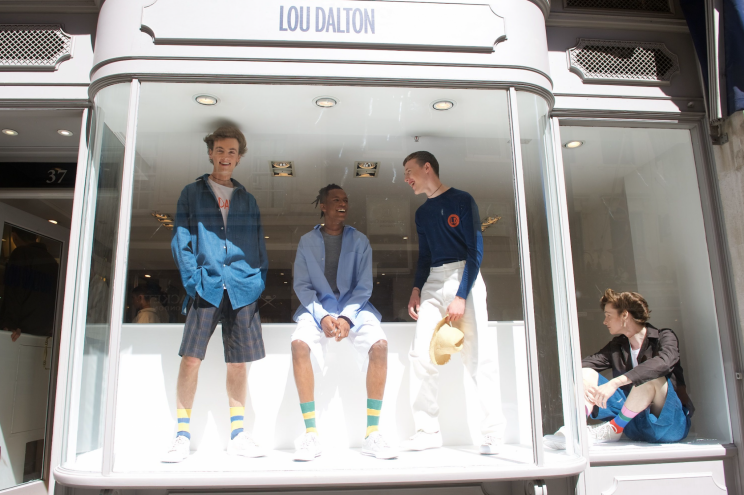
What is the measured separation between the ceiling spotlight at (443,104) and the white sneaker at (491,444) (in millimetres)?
1906

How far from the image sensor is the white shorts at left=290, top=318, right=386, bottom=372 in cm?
313

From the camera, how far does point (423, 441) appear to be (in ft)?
9.95

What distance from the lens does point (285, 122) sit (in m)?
3.27

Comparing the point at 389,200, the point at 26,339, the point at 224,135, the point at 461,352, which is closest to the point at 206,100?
the point at 224,135

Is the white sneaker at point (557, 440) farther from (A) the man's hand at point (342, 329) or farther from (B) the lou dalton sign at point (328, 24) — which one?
(B) the lou dalton sign at point (328, 24)

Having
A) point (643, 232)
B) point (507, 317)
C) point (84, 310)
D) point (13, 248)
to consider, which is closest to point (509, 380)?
point (507, 317)

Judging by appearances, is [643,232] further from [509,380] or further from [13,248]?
[13,248]

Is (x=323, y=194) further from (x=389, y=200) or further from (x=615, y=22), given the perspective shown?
(x=615, y=22)

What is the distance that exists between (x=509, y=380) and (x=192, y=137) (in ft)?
7.92

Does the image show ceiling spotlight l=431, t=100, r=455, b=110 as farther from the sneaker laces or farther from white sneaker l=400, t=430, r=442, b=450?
the sneaker laces

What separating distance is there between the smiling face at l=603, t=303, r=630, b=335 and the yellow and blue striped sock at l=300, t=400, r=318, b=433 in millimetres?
1972

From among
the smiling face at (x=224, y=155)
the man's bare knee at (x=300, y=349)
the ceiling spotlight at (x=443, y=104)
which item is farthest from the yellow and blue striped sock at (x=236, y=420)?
the ceiling spotlight at (x=443, y=104)

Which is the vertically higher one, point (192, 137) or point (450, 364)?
point (192, 137)

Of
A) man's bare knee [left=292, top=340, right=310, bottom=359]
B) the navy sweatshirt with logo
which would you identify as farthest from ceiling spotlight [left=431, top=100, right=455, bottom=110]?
man's bare knee [left=292, top=340, right=310, bottom=359]
